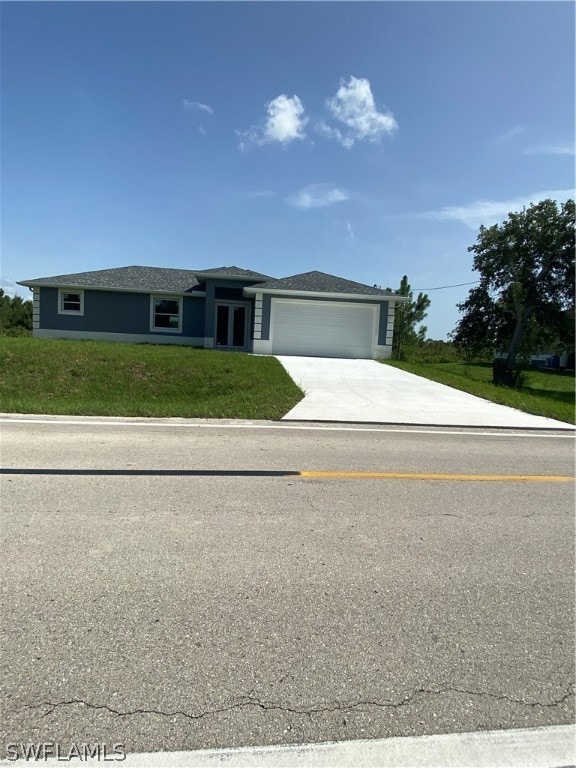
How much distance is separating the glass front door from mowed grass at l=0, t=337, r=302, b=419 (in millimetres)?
8040

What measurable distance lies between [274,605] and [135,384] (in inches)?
369

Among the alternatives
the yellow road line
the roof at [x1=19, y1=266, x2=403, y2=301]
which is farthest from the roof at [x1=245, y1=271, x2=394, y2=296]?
the yellow road line

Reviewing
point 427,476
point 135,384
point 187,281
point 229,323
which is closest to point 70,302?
point 187,281

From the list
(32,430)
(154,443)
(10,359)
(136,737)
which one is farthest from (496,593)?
(10,359)

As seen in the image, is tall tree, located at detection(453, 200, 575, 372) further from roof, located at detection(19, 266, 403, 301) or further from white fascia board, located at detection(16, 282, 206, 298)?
white fascia board, located at detection(16, 282, 206, 298)

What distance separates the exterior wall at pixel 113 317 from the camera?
73.0 ft

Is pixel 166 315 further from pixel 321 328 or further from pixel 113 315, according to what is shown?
pixel 321 328

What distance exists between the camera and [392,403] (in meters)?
10.5

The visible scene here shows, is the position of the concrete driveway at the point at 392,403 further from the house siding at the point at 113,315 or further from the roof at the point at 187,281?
the house siding at the point at 113,315

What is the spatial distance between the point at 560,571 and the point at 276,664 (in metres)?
2.25

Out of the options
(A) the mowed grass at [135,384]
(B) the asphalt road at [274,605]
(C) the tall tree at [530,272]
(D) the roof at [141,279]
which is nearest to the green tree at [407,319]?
(C) the tall tree at [530,272]

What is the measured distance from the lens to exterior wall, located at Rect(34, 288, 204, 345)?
876 inches

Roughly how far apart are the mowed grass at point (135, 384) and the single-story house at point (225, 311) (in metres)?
6.11

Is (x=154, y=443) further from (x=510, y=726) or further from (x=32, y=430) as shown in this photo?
(x=510, y=726)
